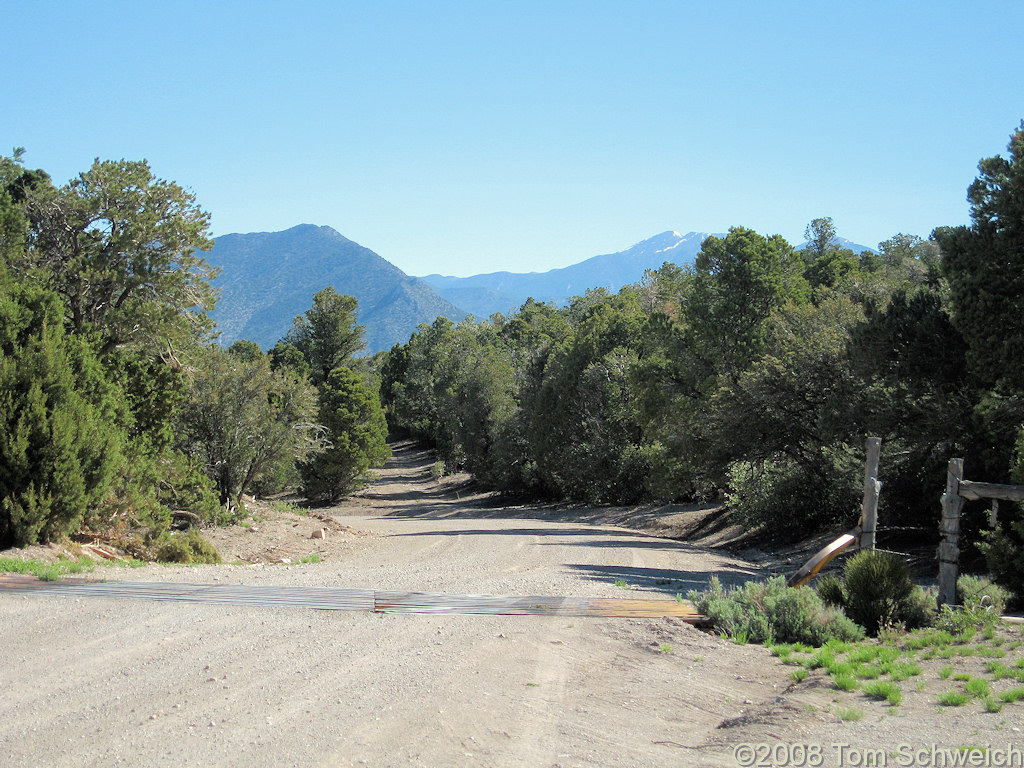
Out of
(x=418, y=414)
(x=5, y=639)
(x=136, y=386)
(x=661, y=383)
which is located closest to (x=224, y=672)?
(x=5, y=639)

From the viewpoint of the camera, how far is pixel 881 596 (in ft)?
32.3

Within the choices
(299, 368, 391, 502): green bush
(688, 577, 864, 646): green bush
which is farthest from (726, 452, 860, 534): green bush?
(299, 368, 391, 502): green bush

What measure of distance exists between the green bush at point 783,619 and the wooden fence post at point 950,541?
2.38m

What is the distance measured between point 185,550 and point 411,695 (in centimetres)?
1118

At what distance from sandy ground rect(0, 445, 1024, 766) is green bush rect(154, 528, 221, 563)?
633 cm

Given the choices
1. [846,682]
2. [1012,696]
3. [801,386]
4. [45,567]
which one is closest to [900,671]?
[846,682]

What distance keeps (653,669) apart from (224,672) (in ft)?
12.2

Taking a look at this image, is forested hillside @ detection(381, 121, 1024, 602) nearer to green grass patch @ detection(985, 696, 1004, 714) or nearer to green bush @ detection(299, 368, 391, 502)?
green grass patch @ detection(985, 696, 1004, 714)

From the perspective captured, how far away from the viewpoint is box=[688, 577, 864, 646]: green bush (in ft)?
29.6

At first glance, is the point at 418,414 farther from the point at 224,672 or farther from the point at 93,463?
the point at 224,672

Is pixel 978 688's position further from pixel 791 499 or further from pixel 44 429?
pixel 791 499

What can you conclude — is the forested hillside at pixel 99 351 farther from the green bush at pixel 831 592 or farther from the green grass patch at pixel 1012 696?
the green grass patch at pixel 1012 696

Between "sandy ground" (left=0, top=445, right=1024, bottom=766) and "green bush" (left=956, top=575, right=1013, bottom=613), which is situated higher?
"sandy ground" (left=0, top=445, right=1024, bottom=766)

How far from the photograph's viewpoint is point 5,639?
7.48 m
